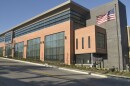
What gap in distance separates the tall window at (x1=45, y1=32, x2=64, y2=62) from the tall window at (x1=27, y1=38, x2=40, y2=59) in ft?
14.9

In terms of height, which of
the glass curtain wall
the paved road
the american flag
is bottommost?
the paved road

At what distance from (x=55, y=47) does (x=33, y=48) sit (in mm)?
11244

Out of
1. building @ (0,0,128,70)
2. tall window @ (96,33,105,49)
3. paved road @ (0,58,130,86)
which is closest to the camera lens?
paved road @ (0,58,130,86)

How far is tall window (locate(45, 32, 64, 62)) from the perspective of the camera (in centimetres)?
4601

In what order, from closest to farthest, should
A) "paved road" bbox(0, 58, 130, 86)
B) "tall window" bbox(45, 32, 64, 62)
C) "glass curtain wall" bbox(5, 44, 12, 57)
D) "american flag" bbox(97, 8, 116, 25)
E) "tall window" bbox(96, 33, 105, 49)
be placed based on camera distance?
"paved road" bbox(0, 58, 130, 86) → "tall window" bbox(96, 33, 105, 49) → "american flag" bbox(97, 8, 116, 25) → "tall window" bbox(45, 32, 64, 62) → "glass curtain wall" bbox(5, 44, 12, 57)

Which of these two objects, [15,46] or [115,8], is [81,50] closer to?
[115,8]

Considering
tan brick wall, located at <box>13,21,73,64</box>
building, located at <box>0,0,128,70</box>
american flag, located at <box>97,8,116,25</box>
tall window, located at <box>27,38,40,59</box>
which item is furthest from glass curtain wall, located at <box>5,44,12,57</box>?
american flag, located at <box>97,8,116,25</box>

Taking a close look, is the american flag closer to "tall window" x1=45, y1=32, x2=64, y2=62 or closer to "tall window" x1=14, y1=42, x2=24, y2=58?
"tall window" x1=45, y1=32, x2=64, y2=62

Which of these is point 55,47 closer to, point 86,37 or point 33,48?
point 86,37

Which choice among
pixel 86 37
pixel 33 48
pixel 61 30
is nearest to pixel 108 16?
pixel 86 37

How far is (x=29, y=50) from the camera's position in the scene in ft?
194

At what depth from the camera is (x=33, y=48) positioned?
56.8 m

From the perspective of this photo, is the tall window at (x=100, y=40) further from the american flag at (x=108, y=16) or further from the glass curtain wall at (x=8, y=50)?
the glass curtain wall at (x=8, y=50)

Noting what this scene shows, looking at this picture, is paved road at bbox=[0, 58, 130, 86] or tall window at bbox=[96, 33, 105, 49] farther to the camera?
tall window at bbox=[96, 33, 105, 49]
